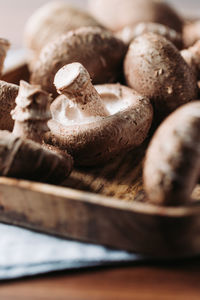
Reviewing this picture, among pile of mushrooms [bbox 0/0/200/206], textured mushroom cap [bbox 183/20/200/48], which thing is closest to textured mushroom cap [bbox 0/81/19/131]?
pile of mushrooms [bbox 0/0/200/206]

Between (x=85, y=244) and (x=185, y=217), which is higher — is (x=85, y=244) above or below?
below

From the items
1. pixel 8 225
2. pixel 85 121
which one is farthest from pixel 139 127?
pixel 8 225

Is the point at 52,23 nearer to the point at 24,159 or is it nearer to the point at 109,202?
the point at 24,159

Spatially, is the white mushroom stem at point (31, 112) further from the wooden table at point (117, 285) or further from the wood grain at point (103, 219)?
the wooden table at point (117, 285)

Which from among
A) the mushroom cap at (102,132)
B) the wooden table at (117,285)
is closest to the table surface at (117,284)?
the wooden table at (117,285)

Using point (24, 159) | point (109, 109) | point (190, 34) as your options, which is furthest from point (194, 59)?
point (24, 159)

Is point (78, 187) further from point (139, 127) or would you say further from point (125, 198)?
point (139, 127)
